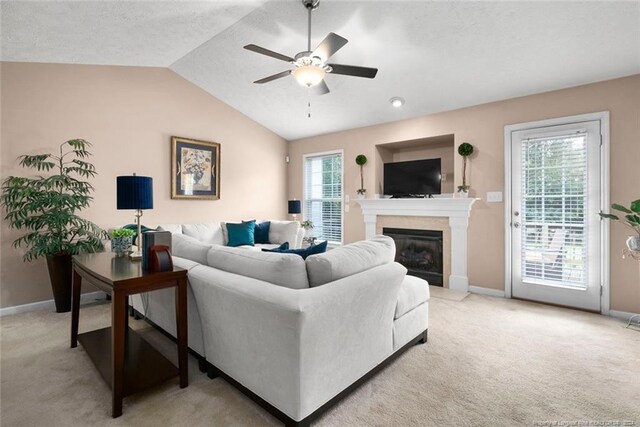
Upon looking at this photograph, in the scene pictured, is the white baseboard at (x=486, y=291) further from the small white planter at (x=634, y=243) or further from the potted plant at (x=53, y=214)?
the potted plant at (x=53, y=214)

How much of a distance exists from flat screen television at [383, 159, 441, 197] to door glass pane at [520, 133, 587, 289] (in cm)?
110

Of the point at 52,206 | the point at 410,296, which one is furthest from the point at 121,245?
the point at 410,296

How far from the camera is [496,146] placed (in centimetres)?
398

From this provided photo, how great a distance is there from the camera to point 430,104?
170 inches

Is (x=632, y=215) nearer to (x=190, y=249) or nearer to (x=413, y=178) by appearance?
(x=413, y=178)

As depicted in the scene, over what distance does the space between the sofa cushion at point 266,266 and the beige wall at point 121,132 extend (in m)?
2.92

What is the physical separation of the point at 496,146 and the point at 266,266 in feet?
11.7

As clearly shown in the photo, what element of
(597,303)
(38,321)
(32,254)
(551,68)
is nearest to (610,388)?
(597,303)

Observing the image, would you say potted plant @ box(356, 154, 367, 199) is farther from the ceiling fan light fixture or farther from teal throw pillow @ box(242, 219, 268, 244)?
the ceiling fan light fixture

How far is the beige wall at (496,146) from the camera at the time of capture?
3.19m

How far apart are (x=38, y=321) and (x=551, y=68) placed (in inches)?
229

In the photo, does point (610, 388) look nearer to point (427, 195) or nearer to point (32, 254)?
point (427, 195)

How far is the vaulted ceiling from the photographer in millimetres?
2736

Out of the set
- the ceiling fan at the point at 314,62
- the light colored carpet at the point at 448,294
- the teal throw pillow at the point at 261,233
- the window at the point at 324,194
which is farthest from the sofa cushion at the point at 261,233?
the ceiling fan at the point at 314,62
